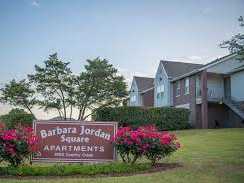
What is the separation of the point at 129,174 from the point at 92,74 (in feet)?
105

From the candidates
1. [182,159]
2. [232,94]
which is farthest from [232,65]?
[182,159]

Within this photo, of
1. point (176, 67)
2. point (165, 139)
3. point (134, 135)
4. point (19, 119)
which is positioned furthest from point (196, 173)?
point (176, 67)

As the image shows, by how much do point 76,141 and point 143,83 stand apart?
4690cm

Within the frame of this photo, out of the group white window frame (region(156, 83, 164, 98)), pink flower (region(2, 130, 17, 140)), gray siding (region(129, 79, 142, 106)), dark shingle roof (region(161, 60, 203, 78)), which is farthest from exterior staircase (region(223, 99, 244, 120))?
pink flower (region(2, 130, 17, 140))

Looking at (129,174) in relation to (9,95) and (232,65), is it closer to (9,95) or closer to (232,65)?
(232,65)

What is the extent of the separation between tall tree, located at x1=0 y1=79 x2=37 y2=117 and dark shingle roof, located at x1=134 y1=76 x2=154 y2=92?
753 inches

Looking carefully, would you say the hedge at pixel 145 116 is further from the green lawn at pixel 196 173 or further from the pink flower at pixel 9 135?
the pink flower at pixel 9 135

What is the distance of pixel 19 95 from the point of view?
44.2m

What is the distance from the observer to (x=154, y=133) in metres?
13.2

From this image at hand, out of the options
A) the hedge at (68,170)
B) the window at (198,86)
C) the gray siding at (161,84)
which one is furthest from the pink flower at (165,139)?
the gray siding at (161,84)

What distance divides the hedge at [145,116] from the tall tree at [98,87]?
6045 millimetres

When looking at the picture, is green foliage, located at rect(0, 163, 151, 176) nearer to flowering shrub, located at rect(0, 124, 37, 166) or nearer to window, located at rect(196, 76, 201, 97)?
flowering shrub, located at rect(0, 124, 37, 166)

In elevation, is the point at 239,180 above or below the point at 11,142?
below

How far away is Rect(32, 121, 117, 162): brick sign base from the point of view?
13.7 m
